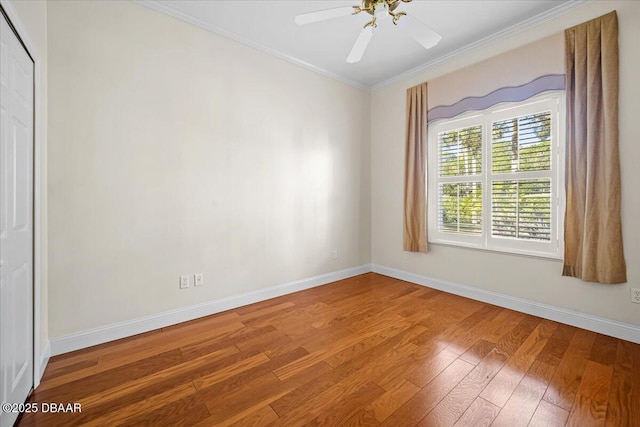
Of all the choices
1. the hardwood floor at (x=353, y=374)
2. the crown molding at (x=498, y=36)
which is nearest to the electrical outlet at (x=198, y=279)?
the hardwood floor at (x=353, y=374)

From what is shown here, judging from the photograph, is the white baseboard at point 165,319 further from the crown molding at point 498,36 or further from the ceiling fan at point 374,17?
the crown molding at point 498,36

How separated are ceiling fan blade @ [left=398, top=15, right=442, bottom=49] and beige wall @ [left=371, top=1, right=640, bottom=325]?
157 centimetres

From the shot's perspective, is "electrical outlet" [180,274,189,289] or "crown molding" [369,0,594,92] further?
"electrical outlet" [180,274,189,289]

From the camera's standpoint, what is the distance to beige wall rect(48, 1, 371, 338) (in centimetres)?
208

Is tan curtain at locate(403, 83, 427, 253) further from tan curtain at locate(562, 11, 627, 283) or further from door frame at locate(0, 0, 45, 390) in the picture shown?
door frame at locate(0, 0, 45, 390)

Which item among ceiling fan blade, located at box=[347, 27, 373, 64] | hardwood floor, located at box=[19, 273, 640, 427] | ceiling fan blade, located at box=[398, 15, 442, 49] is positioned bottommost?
hardwood floor, located at box=[19, 273, 640, 427]

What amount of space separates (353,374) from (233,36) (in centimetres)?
338

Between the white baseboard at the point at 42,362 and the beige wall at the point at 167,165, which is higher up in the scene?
the beige wall at the point at 167,165

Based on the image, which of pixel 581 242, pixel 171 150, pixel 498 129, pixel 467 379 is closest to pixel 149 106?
pixel 171 150

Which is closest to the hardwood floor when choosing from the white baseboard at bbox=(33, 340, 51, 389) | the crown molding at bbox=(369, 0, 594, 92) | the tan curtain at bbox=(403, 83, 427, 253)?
the white baseboard at bbox=(33, 340, 51, 389)

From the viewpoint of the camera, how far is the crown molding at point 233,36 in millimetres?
2404

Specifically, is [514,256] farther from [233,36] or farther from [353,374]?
[233,36]

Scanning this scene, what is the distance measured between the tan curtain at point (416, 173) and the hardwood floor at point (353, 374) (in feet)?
3.93

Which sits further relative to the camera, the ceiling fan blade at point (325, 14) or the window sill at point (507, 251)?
the window sill at point (507, 251)
